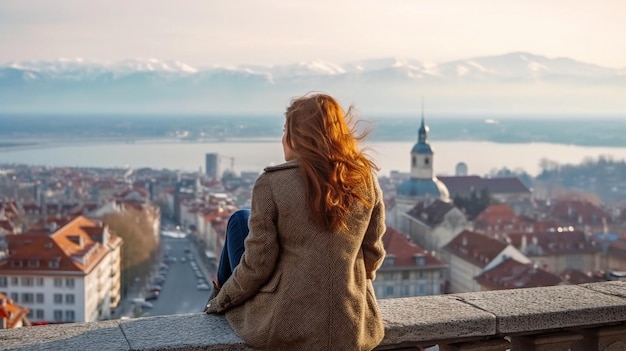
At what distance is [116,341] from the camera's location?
1925mm

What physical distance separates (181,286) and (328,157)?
31.9 metres

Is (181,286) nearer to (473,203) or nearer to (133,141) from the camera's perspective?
(473,203)

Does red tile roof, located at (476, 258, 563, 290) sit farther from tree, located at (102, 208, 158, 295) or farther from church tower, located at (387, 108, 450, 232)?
church tower, located at (387, 108, 450, 232)

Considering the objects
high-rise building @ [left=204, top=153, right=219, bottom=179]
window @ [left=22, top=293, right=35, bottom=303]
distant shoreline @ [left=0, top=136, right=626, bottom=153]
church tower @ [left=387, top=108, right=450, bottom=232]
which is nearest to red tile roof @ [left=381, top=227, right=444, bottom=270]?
window @ [left=22, top=293, right=35, bottom=303]

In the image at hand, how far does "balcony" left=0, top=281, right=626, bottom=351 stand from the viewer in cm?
194

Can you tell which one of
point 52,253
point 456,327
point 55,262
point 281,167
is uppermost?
point 281,167

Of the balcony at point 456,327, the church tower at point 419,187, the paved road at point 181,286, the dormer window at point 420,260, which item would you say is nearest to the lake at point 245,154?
the church tower at point 419,187

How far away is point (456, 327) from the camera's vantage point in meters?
2.19

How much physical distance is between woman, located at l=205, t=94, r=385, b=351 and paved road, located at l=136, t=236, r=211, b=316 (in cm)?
2529

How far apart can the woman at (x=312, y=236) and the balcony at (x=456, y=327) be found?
122mm

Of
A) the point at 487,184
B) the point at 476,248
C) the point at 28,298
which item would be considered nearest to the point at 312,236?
the point at 28,298

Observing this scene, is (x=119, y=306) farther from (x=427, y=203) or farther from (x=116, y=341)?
(x=116, y=341)

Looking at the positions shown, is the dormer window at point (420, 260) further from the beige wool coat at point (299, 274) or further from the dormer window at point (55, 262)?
the beige wool coat at point (299, 274)

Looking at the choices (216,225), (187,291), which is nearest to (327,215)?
(187,291)
